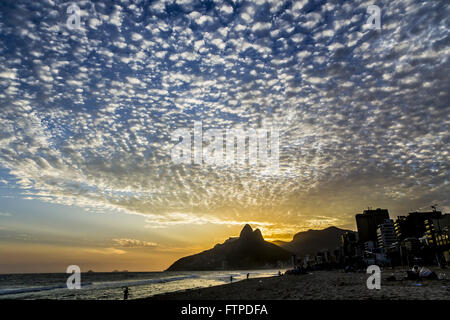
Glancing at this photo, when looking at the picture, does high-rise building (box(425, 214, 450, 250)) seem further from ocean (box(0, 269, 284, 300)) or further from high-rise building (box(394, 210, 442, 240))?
ocean (box(0, 269, 284, 300))

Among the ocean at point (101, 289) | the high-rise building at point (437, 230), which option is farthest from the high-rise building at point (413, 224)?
the ocean at point (101, 289)

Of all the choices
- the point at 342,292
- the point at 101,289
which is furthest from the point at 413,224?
the point at 342,292

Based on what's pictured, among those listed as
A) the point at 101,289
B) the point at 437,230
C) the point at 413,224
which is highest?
the point at 413,224

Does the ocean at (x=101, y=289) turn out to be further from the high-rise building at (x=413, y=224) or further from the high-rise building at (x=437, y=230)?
the high-rise building at (x=413, y=224)

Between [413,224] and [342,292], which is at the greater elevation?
[413,224]

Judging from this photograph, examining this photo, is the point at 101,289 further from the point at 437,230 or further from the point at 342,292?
the point at 437,230

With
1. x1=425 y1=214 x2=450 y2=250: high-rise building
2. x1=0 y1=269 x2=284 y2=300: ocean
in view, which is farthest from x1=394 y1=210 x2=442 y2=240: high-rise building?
x1=0 y1=269 x2=284 y2=300: ocean

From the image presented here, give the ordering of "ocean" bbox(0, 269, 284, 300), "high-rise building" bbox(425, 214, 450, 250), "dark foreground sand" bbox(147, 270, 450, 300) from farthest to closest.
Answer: "high-rise building" bbox(425, 214, 450, 250)
"ocean" bbox(0, 269, 284, 300)
"dark foreground sand" bbox(147, 270, 450, 300)

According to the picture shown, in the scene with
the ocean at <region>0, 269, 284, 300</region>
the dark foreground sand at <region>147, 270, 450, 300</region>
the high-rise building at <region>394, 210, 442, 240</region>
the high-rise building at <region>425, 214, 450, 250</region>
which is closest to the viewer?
the dark foreground sand at <region>147, 270, 450, 300</region>
